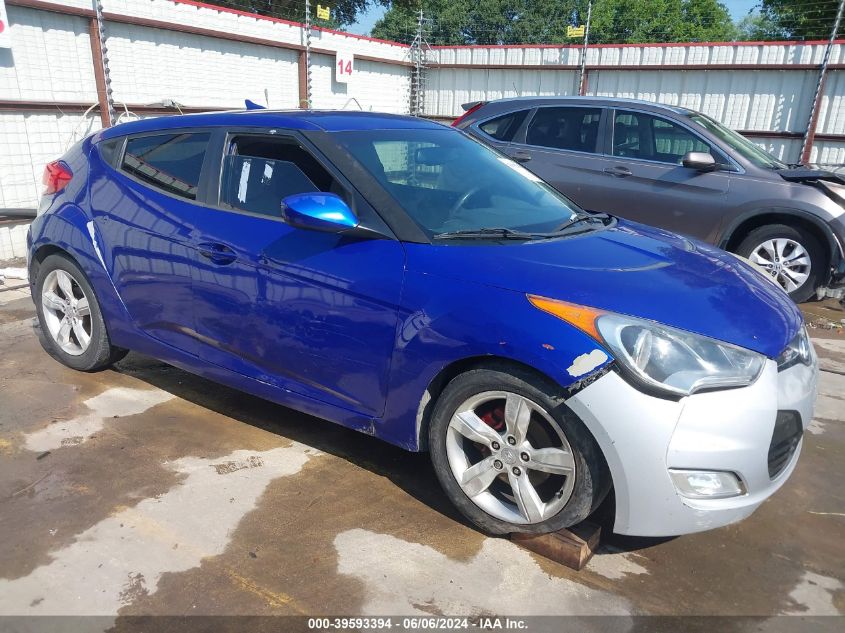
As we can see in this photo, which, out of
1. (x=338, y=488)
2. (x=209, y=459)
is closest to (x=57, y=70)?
(x=209, y=459)

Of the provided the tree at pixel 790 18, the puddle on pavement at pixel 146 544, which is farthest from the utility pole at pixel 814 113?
the tree at pixel 790 18

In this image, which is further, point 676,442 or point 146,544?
point 146,544

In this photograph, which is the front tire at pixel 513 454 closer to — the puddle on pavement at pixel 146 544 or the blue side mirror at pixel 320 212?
the blue side mirror at pixel 320 212

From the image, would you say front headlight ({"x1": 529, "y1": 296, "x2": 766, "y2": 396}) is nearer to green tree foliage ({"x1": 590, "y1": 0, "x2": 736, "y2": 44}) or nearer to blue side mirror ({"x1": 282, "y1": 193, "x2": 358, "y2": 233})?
blue side mirror ({"x1": 282, "y1": 193, "x2": 358, "y2": 233})

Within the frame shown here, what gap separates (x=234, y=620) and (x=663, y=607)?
1538mm

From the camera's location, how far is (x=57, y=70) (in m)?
7.80

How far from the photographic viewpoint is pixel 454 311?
2613 millimetres

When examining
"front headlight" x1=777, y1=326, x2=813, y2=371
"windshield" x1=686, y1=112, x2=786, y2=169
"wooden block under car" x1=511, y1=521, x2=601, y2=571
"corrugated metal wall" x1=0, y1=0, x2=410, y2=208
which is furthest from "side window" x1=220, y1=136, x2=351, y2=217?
"corrugated metal wall" x1=0, y1=0, x2=410, y2=208

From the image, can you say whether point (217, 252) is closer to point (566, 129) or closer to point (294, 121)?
point (294, 121)

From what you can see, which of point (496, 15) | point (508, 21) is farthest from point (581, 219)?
point (496, 15)

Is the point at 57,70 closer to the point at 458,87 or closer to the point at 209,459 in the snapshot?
the point at 209,459

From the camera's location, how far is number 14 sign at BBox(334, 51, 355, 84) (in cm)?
1255

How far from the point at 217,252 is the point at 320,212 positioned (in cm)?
72

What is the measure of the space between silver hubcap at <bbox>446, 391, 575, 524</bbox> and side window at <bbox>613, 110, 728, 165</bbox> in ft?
15.6
